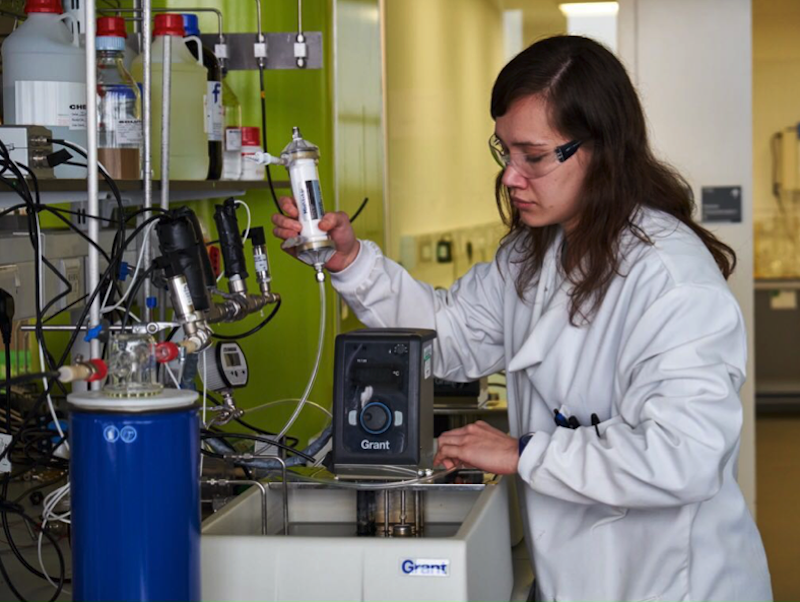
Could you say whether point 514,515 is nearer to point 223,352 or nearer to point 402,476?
point 402,476

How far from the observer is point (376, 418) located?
159 cm

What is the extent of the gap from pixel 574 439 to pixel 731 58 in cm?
193

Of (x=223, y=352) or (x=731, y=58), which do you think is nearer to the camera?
(x=223, y=352)

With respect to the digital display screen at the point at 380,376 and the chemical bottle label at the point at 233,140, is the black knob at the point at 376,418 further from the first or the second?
the chemical bottle label at the point at 233,140

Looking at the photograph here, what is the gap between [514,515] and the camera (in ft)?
6.46

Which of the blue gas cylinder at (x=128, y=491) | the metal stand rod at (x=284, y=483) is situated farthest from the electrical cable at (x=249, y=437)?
the blue gas cylinder at (x=128, y=491)

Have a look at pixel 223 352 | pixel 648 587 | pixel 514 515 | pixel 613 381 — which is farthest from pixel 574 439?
pixel 223 352

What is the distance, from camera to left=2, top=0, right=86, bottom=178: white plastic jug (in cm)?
168

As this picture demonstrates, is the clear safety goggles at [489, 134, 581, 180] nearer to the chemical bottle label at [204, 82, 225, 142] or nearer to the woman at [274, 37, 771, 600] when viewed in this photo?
the woman at [274, 37, 771, 600]

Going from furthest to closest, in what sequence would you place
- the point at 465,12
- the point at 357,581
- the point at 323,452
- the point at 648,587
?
the point at 465,12 < the point at 323,452 < the point at 648,587 < the point at 357,581

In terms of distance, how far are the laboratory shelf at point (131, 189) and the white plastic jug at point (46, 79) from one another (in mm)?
46

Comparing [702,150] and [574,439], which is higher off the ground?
[702,150]

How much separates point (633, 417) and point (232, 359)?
31.6 inches

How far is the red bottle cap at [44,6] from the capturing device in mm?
1724
